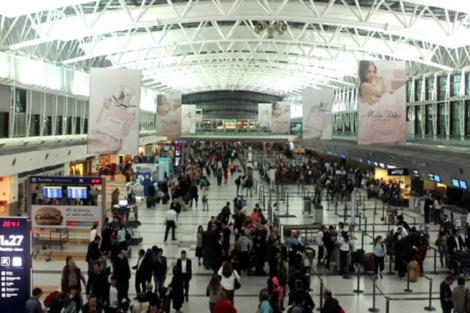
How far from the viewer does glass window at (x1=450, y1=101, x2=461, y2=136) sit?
3198 centimetres

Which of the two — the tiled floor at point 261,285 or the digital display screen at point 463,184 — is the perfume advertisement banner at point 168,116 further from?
the digital display screen at point 463,184

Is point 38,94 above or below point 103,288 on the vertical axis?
above

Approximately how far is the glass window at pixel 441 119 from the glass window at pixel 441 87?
1.59ft

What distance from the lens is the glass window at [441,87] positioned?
34.1 metres

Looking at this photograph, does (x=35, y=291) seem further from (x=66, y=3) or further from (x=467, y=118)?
(x=467, y=118)

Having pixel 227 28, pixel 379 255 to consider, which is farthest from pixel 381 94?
pixel 227 28

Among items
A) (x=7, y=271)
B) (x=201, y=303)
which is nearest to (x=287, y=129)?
(x=201, y=303)

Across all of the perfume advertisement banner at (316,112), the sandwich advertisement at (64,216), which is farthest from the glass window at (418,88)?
the sandwich advertisement at (64,216)

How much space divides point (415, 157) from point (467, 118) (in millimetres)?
7015

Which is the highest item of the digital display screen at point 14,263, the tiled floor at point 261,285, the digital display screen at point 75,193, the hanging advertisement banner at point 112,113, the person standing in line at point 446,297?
the hanging advertisement banner at point 112,113

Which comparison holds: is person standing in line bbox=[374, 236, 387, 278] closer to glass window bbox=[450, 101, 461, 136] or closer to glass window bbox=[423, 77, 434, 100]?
glass window bbox=[450, 101, 461, 136]

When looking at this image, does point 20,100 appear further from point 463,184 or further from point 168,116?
point 463,184

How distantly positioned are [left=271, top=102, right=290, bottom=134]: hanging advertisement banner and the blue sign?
23263 millimetres

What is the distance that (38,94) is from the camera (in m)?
25.0
